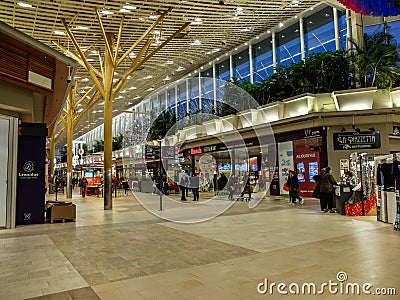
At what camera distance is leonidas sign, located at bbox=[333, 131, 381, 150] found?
13.9 meters

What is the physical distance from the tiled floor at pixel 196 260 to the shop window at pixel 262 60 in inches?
599

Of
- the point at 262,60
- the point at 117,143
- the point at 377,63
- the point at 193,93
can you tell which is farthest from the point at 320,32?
the point at 117,143

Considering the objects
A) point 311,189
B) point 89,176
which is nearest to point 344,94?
point 311,189

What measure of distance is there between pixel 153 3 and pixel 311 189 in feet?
35.2

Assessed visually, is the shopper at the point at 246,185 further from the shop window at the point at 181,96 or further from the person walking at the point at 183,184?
the shop window at the point at 181,96

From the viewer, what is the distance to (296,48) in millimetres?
19984

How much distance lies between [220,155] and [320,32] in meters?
9.32

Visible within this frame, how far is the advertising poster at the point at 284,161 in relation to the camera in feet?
58.7

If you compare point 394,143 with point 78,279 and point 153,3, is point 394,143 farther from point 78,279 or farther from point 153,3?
point 78,279

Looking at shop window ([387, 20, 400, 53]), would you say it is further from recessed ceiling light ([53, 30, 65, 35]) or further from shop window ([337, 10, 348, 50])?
recessed ceiling light ([53, 30, 65, 35])

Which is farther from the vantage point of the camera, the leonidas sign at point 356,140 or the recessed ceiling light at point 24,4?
the leonidas sign at point 356,140

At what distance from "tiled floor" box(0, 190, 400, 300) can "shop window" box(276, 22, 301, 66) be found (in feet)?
45.9

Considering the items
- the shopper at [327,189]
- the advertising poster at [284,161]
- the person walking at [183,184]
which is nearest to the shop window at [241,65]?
the advertising poster at [284,161]

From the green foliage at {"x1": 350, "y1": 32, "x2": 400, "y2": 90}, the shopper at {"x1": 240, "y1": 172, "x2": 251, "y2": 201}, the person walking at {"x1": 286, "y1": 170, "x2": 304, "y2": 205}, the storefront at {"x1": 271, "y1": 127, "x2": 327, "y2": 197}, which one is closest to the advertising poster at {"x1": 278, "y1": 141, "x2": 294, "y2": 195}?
the storefront at {"x1": 271, "y1": 127, "x2": 327, "y2": 197}
